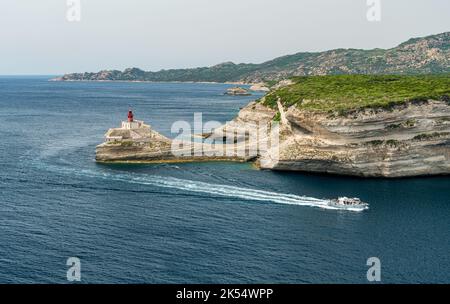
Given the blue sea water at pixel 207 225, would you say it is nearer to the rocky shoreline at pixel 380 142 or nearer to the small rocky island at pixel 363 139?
the rocky shoreline at pixel 380 142

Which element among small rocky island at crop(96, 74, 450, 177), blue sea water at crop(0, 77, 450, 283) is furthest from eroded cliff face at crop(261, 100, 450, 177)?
blue sea water at crop(0, 77, 450, 283)

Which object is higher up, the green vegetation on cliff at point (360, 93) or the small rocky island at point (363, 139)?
the green vegetation on cliff at point (360, 93)

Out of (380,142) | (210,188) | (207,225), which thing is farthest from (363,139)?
(207,225)

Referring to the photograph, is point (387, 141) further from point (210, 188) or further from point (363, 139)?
point (210, 188)

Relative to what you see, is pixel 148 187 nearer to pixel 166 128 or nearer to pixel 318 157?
pixel 318 157

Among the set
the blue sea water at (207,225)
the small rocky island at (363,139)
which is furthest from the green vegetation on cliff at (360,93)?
the blue sea water at (207,225)

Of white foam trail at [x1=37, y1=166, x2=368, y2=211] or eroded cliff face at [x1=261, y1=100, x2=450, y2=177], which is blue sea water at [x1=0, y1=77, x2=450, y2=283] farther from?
eroded cliff face at [x1=261, y1=100, x2=450, y2=177]
